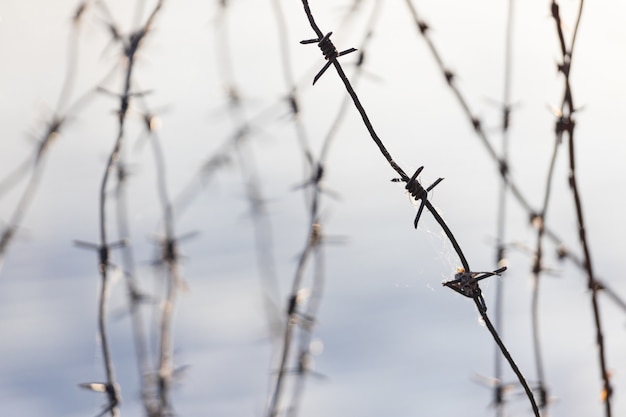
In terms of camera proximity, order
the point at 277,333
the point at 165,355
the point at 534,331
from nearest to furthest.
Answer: the point at 534,331
the point at 165,355
the point at 277,333

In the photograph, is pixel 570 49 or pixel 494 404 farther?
pixel 494 404

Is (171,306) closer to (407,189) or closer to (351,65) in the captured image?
(351,65)

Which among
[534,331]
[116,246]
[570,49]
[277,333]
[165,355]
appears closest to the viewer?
[570,49]

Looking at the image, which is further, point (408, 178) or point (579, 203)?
point (579, 203)

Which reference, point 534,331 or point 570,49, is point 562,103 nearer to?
point 570,49

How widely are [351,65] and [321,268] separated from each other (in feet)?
1.79

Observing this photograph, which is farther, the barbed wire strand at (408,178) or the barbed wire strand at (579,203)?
the barbed wire strand at (579,203)

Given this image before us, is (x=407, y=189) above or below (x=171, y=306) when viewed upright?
below

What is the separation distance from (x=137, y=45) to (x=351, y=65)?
1.88 ft

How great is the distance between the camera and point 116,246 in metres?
2.12

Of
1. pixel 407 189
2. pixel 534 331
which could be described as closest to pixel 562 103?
pixel 534 331

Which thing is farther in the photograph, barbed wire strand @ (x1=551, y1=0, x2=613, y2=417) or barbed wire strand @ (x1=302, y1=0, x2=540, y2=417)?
barbed wire strand @ (x1=551, y1=0, x2=613, y2=417)

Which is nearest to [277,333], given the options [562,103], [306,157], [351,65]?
[306,157]

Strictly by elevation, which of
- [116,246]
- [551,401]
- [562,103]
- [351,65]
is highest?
[351,65]
